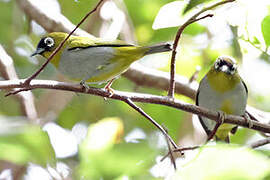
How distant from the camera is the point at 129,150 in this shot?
1074 millimetres

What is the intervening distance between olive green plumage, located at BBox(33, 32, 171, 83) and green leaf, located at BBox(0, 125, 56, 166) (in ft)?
4.23

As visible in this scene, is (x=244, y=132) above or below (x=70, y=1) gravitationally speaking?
below

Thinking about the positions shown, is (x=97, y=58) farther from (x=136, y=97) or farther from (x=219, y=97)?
(x=219, y=97)

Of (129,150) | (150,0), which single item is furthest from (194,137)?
(129,150)

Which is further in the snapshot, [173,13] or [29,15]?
[29,15]

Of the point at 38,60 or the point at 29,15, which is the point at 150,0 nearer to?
the point at 29,15

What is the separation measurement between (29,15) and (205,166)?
10.2ft

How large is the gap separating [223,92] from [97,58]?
3.47 feet

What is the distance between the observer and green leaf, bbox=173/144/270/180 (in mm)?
651

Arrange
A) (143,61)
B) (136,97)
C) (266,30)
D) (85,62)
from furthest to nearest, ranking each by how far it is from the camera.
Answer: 1. (143,61)
2. (85,62)
3. (136,97)
4. (266,30)

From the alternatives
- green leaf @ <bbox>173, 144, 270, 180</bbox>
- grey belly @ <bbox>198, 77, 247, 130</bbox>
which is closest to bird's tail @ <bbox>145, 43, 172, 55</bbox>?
grey belly @ <bbox>198, 77, 247, 130</bbox>

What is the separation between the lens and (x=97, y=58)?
270 cm

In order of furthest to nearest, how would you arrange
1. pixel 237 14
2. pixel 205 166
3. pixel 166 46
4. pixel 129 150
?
pixel 166 46 < pixel 237 14 < pixel 129 150 < pixel 205 166

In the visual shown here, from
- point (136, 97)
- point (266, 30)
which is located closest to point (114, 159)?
point (266, 30)
